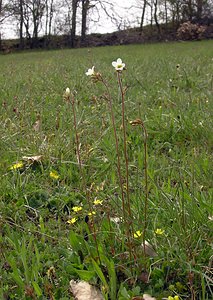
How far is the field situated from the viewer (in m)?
1.34

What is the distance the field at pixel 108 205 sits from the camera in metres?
1.34

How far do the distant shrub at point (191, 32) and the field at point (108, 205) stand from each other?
1045 inches

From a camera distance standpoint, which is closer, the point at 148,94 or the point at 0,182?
the point at 0,182

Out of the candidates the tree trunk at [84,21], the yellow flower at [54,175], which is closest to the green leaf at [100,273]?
the yellow flower at [54,175]

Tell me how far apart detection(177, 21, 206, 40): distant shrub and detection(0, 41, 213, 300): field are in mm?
26548

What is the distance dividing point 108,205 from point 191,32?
28681 mm

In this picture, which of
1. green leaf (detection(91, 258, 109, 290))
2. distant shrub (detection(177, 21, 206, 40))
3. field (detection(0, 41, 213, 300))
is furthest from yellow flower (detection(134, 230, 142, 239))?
distant shrub (detection(177, 21, 206, 40))

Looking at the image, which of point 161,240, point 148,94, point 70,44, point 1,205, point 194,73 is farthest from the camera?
point 70,44

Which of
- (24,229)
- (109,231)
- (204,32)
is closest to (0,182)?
(24,229)

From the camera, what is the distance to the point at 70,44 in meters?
31.0

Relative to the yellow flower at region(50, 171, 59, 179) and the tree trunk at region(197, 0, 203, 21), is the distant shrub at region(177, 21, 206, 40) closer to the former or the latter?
the tree trunk at region(197, 0, 203, 21)

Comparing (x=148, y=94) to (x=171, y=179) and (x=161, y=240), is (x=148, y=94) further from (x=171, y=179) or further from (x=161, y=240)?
(x=161, y=240)

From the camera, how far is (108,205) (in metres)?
1.82

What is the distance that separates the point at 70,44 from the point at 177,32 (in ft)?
28.8
